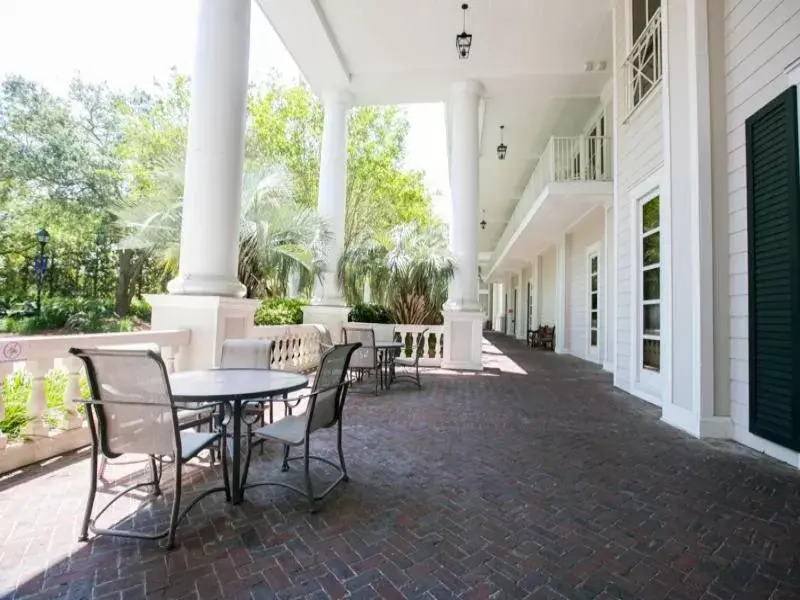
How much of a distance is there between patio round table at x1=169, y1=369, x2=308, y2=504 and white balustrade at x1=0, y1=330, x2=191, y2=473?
0.49 m

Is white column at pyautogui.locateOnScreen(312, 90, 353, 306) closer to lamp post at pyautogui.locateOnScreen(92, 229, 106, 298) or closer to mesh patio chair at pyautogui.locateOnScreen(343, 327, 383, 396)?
mesh patio chair at pyautogui.locateOnScreen(343, 327, 383, 396)

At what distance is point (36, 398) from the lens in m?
2.70

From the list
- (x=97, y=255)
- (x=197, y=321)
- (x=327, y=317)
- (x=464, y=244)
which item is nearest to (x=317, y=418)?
(x=197, y=321)

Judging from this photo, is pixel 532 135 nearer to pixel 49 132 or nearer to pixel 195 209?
pixel 195 209

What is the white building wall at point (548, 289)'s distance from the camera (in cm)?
1312

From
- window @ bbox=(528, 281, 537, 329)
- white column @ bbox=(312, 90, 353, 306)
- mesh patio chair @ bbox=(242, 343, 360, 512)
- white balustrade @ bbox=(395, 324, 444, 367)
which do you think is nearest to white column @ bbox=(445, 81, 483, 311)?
white balustrade @ bbox=(395, 324, 444, 367)

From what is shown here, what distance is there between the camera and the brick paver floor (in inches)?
63.6

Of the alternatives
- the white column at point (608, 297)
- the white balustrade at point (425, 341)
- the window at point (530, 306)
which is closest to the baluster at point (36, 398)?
the white balustrade at point (425, 341)

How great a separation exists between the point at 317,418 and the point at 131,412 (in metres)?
0.91

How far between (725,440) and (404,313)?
552cm

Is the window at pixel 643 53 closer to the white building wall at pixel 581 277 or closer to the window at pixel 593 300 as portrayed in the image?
the white building wall at pixel 581 277

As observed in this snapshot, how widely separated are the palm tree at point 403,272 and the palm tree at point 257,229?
1.24m

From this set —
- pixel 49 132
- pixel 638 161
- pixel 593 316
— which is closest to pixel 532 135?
pixel 593 316

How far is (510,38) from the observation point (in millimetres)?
7016
